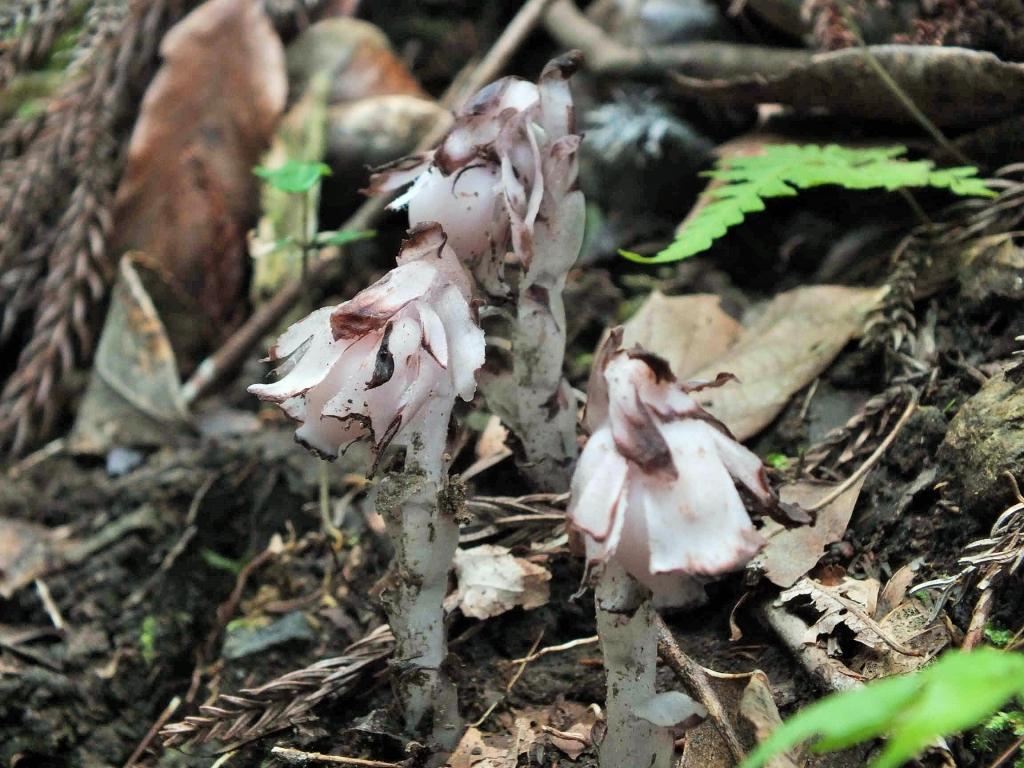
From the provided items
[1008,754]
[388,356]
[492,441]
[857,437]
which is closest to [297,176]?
[492,441]

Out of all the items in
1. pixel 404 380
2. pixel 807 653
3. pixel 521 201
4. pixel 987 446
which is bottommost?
pixel 807 653

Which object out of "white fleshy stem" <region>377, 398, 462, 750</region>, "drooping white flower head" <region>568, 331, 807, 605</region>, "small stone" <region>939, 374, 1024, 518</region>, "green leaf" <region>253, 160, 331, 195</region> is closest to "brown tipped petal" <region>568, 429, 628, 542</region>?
"drooping white flower head" <region>568, 331, 807, 605</region>

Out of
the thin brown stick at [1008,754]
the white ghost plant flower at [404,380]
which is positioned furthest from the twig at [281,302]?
the thin brown stick at [1008,754]

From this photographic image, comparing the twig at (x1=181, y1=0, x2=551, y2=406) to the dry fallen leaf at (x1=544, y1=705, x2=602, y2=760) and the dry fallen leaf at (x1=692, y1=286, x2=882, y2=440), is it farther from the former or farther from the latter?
the dry fallen leaf at (x1=544, y1=705, x2=602, y2=760)

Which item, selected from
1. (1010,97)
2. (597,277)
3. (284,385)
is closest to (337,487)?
(597,277)

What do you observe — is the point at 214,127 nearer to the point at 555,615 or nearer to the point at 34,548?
the point at 34,548

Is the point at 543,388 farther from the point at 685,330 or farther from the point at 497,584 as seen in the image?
the point at 685,330

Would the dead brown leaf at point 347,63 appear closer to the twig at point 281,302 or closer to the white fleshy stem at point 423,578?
the twig at point 281,302
